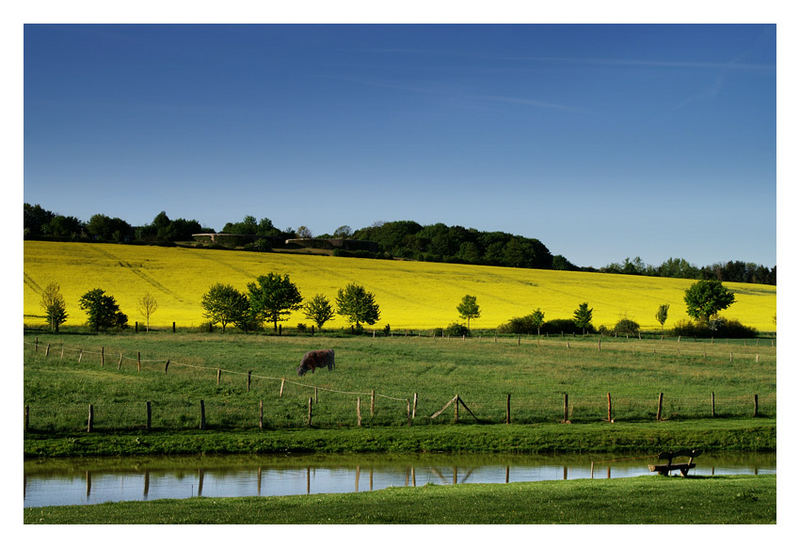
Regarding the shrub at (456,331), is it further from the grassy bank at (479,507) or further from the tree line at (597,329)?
the grassy bank at (479,507)

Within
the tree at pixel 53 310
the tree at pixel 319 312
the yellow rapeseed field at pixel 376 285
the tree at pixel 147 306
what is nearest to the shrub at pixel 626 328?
the yellow rapeseed field at pixel 376 285

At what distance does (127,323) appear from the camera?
70750 millimetres

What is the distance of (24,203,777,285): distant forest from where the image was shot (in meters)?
114

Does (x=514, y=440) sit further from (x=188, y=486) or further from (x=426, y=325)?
(x=426, y=325)

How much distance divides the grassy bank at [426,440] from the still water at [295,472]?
82cm

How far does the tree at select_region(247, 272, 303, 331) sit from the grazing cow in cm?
2787

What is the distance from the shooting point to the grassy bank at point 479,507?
573 inches

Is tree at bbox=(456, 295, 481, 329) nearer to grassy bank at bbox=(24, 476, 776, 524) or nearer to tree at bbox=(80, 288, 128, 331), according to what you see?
tree at bbox=(80, 288, 128, 331)

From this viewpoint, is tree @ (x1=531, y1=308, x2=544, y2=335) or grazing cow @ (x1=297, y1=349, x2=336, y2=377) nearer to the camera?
grazing cow @ (x1=297, y1=349, x2=336, y2=377)

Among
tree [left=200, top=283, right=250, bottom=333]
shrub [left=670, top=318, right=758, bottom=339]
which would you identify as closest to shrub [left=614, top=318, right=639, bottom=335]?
shrub [left=670, top=318, right=758, bottom=339]

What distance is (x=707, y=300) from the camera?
89.2m
